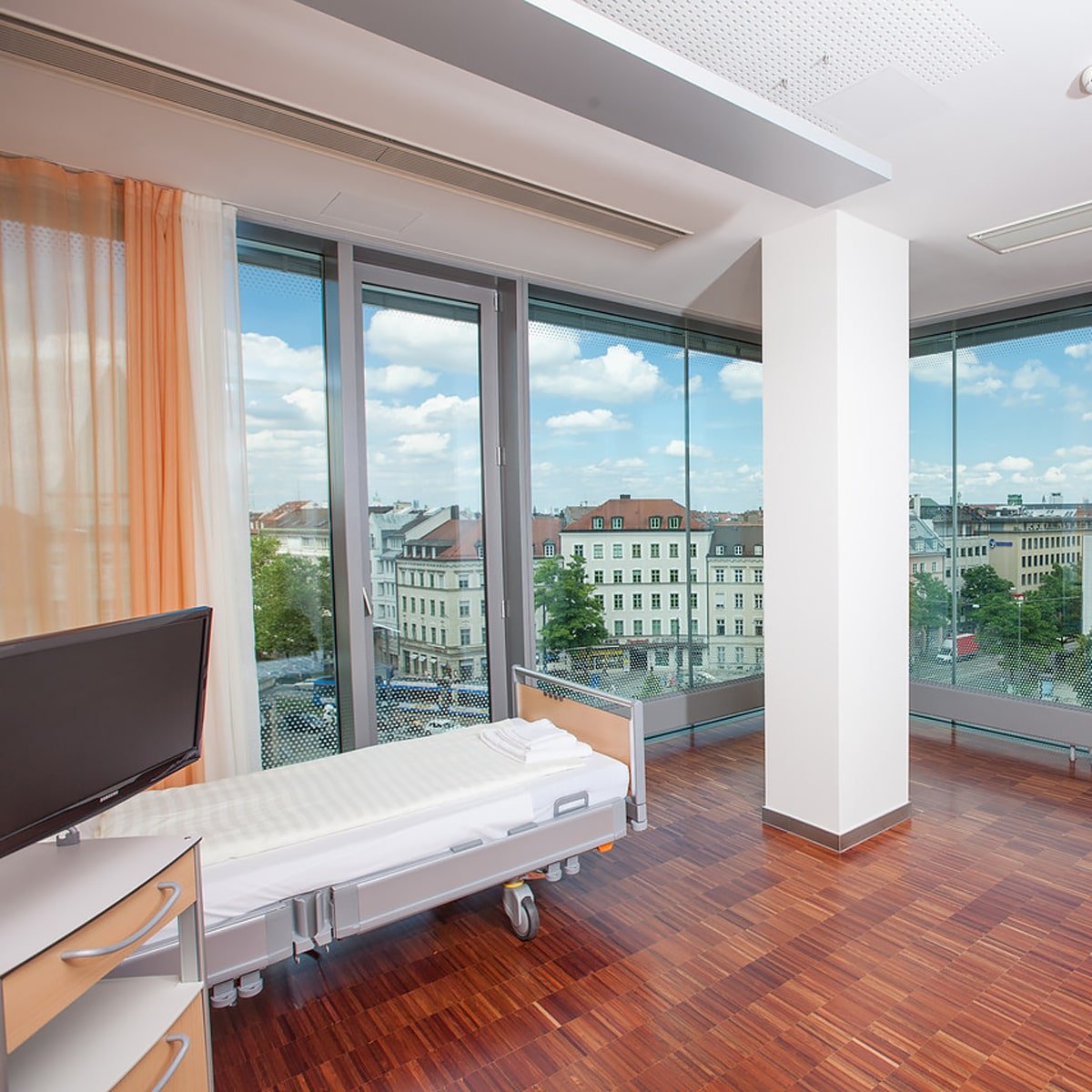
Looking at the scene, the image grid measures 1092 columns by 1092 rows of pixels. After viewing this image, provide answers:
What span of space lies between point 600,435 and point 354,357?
1768mm

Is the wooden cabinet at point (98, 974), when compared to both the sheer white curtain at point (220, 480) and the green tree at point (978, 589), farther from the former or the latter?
the green tree at point (978, 589)

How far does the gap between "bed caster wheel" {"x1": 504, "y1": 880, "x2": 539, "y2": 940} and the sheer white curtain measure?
1.22 m

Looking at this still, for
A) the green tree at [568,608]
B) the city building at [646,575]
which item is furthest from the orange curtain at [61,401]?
the city building at [646,575]

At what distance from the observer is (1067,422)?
185 inches

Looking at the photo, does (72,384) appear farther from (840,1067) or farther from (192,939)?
(840,1067)

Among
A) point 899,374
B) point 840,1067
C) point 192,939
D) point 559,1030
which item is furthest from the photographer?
point 899,374

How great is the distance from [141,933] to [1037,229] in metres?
4.37

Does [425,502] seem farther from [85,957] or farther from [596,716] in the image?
[85,957]

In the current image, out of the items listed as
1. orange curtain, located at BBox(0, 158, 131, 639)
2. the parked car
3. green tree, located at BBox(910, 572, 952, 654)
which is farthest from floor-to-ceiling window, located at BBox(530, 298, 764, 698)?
orange curtain, located at BBox(0, 158, 131, 639)

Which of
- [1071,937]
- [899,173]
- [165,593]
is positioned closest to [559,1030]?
[1071,937]

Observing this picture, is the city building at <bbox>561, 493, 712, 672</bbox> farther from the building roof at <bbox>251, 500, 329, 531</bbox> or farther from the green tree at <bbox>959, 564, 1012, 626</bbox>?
the green tree at <bbox>959, 564, 1012, 626</bbox>

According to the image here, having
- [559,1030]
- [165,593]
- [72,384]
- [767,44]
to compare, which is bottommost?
[559,1030]

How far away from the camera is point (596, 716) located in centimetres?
317

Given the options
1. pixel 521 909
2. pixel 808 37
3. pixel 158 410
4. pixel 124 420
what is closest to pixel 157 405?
pixel 158 410
